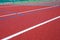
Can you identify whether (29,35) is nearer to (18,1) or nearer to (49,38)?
(49,38)

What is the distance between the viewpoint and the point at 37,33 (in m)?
3.65

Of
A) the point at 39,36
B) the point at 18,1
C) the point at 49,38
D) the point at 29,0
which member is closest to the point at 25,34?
the point at 39,36

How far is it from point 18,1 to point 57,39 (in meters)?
13.3

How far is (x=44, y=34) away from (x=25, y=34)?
0.42 m

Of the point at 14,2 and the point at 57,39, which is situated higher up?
the point at 57,39

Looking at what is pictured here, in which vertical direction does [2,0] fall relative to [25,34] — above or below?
below

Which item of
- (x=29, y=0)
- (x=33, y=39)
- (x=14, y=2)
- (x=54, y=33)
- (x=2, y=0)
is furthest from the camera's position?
(x=29, y=0)

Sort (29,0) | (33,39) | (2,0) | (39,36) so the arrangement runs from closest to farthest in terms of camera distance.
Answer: (33,39) → (39,36) → (2,0) → (29,0)

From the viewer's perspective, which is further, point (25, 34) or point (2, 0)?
point (2, 0)

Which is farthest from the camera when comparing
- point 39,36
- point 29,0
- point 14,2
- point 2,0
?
point 29,0

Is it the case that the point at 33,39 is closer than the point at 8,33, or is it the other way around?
the point at 33,39

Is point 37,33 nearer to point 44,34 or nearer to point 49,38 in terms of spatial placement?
point 44,34

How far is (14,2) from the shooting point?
15844mm

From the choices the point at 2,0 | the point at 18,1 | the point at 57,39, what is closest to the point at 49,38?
the point at 57,39
